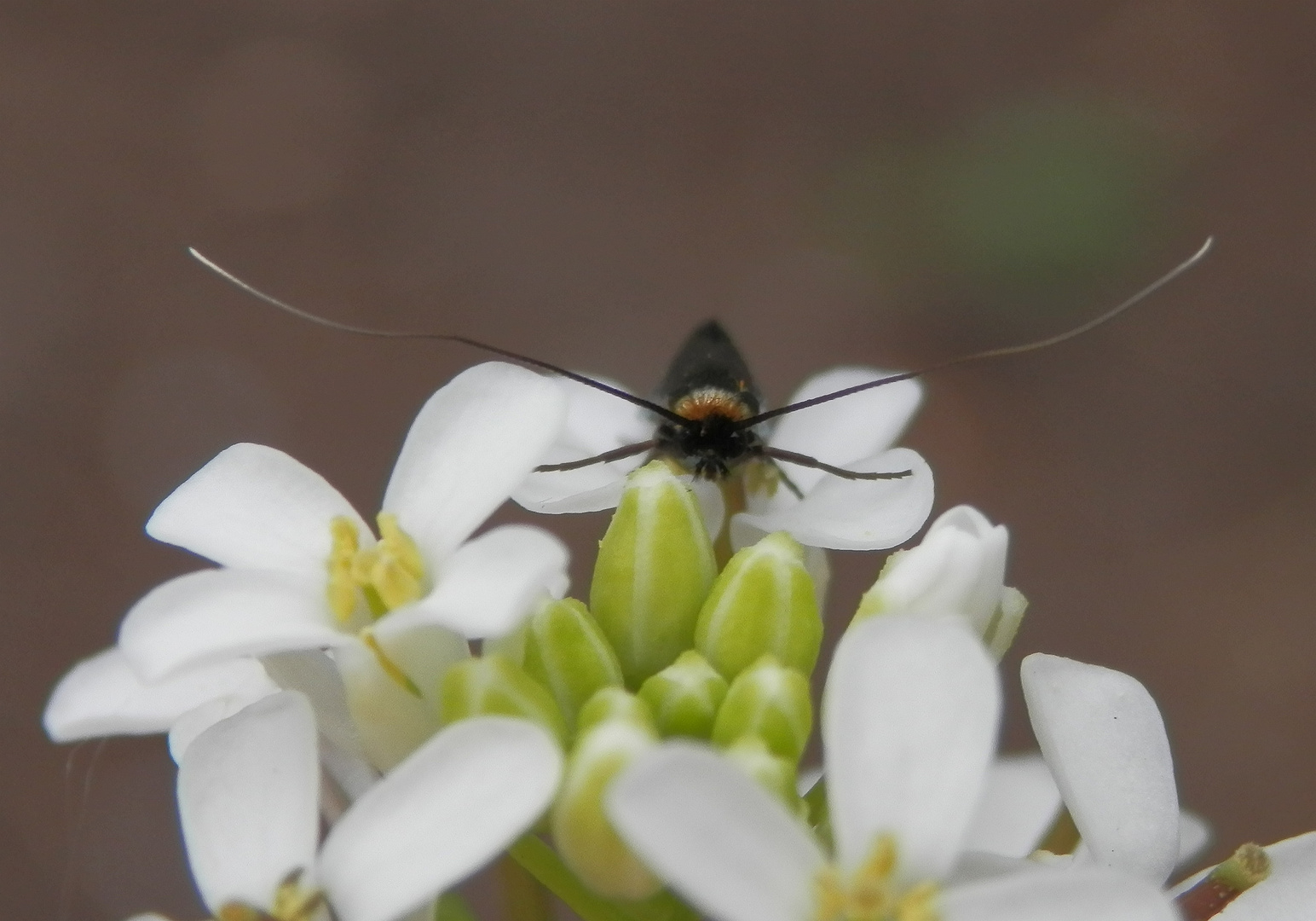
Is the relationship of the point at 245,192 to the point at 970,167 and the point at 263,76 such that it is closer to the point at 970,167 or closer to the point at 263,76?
the point at 263,76

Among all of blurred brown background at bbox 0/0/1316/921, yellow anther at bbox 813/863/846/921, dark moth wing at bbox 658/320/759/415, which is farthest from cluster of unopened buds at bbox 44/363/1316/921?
blurred brown background at bbox 0/0/1316/921

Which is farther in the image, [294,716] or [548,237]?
[548,237]

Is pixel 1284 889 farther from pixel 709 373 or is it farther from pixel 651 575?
pixel 709 373

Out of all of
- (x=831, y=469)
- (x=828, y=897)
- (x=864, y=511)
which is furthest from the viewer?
(x=831, y=469)

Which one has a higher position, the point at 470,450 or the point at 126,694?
the point at 470,450

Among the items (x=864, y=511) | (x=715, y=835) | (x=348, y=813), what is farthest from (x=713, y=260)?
(x=715, y=835)

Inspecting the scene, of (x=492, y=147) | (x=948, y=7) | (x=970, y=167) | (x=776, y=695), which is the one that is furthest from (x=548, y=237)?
(x=776, y=695)

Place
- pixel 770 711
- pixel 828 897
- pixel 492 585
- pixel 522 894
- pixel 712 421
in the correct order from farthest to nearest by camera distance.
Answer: pixel 712 421 → pixel 522 894 → pixel 770 711 → pixel 492 585 → pixel 828 897

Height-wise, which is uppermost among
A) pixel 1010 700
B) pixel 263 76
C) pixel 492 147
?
pixel 263 76
